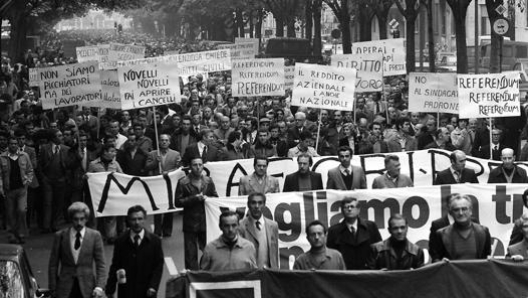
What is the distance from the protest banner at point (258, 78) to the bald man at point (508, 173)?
9.29 meters

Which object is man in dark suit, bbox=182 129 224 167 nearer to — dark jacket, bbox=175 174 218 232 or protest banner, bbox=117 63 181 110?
protest banner, bbox=117 63 181 110

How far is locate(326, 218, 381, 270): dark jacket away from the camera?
1079 cm

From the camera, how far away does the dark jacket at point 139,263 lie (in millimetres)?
10695

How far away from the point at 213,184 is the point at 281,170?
A: 2.38 meters

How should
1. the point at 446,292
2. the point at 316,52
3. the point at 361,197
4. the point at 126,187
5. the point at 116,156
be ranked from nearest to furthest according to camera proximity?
1. the point at 446,292
2. the point at 361,197
3. the point at 126,187
4. the point at 116,156
5. the point at 316,52

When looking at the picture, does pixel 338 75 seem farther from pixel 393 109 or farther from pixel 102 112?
pixel 102 112

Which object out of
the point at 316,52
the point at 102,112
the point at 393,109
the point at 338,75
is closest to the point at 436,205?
the point at 338,75

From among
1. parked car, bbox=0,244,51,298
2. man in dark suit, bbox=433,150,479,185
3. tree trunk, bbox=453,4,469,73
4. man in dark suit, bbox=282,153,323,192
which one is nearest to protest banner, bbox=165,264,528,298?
parked car, bbox=0,244,51,298

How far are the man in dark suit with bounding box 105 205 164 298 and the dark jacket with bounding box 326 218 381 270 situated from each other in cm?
139

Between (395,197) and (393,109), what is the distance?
1195cm

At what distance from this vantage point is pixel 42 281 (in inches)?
568

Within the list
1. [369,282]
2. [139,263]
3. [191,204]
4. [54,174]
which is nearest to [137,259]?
[139,263]

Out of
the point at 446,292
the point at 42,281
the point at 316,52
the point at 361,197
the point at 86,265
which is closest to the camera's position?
the point at 446,292

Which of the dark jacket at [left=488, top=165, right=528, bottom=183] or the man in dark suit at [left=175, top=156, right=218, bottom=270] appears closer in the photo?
the man in dark suit at [left=175, top=156, right=218, bottom=270]
